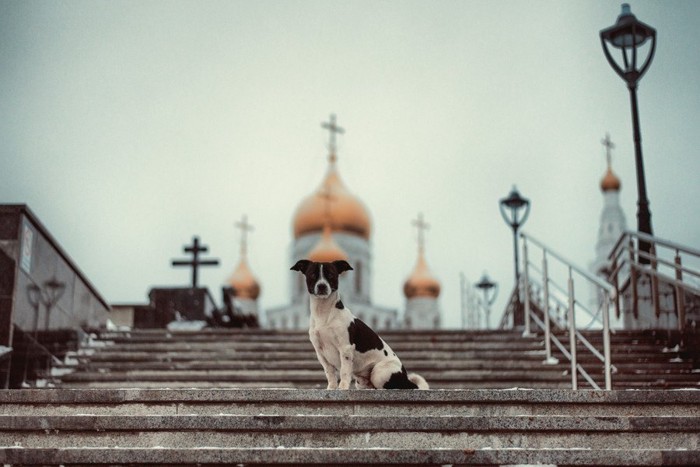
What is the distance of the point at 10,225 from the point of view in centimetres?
1058

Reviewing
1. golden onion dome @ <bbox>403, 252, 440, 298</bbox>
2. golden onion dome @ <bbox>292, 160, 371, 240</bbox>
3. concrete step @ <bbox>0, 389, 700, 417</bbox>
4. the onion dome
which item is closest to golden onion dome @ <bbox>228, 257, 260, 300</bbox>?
golden onion dome @ <bbox>292, 160, 371, 240</bbox>

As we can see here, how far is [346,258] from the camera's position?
6141 centimetres

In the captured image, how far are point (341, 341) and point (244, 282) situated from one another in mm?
55417

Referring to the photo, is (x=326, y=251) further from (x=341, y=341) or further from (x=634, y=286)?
(x=341, y=341)

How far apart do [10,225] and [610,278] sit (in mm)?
7075

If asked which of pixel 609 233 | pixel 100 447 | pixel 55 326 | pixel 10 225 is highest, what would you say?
pixel 609 233

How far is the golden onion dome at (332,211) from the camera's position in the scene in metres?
62.3

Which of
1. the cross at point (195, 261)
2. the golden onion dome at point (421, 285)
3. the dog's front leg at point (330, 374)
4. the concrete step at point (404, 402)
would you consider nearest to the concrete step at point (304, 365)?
the dog's front leg at point (330, 374)

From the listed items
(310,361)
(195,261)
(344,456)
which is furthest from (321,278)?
(195,261)

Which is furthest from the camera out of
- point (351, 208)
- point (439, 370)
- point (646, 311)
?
point (351, 208)

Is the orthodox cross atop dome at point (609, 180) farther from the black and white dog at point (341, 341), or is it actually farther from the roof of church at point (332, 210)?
the black and white dog at point (341, 341)

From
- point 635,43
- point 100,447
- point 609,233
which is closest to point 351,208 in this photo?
point 609,233

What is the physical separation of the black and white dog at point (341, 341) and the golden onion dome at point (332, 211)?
54.3 meters

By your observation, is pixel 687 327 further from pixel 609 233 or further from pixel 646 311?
pixel 609 233
